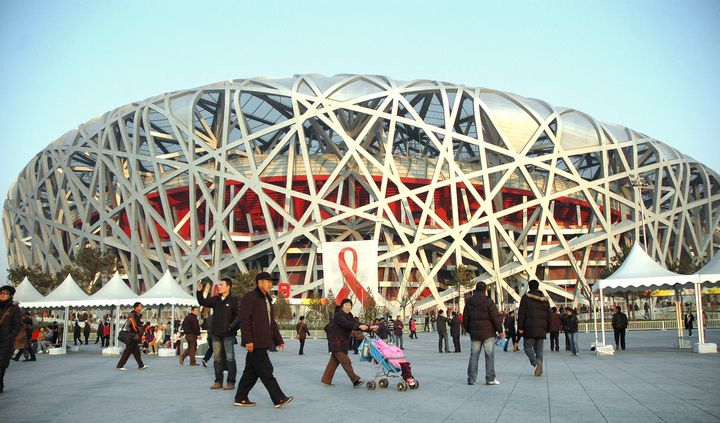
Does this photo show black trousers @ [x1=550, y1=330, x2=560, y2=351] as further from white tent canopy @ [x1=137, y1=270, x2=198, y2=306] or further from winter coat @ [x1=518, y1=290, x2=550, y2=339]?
white tent canopy @ [x1=137, y1=270, x2=198, y2=306]

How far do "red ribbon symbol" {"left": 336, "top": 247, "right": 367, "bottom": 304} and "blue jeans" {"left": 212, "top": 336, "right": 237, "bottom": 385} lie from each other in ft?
112

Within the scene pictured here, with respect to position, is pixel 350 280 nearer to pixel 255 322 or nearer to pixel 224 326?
pixel 224 326

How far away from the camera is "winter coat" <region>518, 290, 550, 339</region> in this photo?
39.2 feet

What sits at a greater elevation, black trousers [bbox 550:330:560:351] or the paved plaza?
black trousers [bbox 550:330:560:351]

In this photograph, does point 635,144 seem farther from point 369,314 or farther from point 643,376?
point 643,376

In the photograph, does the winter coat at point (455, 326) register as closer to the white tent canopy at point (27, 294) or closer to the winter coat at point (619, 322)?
the winter coat at point (619, 322)

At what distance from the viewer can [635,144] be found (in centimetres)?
5338

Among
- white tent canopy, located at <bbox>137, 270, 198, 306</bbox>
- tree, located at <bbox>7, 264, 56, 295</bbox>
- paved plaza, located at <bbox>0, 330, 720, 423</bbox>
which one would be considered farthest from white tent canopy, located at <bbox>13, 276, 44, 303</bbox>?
tree, located at <bbox>7, 264, 56, 295</bbox>

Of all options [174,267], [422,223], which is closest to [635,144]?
[422,223]

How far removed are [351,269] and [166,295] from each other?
2086cm

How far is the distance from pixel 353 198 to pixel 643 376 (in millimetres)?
41841

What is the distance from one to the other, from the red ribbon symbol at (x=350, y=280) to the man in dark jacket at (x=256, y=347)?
120 ft

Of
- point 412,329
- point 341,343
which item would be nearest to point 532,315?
point 341,343

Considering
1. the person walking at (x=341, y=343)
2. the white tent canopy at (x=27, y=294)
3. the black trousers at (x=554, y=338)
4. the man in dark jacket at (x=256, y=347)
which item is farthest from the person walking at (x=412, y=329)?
the man in dark jacket at (x=256, y=347)
